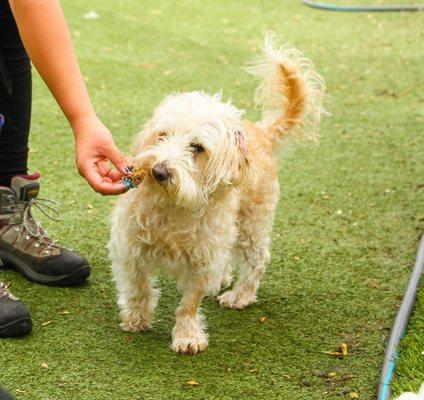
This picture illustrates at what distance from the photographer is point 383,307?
3609 millimetres

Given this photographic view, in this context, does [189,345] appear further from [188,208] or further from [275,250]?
[275,250]

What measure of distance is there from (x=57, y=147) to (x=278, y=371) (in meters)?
2.71

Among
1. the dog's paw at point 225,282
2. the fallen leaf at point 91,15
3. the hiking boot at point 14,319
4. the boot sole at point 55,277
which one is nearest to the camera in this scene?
the hiking boot at point 14,319

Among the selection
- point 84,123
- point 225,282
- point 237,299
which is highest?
point 84,123

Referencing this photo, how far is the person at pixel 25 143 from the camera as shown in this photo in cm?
261

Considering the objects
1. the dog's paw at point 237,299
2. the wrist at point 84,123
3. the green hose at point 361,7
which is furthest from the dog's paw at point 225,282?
the green hose at point 361,7

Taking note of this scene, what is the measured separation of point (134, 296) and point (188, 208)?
529 millimetres

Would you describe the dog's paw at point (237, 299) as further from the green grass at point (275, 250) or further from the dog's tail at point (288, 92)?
the dog's tail at point (288, 92)

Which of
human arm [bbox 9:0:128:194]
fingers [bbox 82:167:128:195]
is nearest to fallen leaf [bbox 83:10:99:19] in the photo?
human arm [bbox 9:0:128:194]

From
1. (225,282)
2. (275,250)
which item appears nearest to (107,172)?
(225,282)

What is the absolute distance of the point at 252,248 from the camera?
3.75 metres

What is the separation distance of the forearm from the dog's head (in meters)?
0.34

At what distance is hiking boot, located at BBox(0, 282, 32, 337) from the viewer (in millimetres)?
3066

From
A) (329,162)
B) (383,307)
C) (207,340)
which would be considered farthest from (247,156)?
(329,162)
